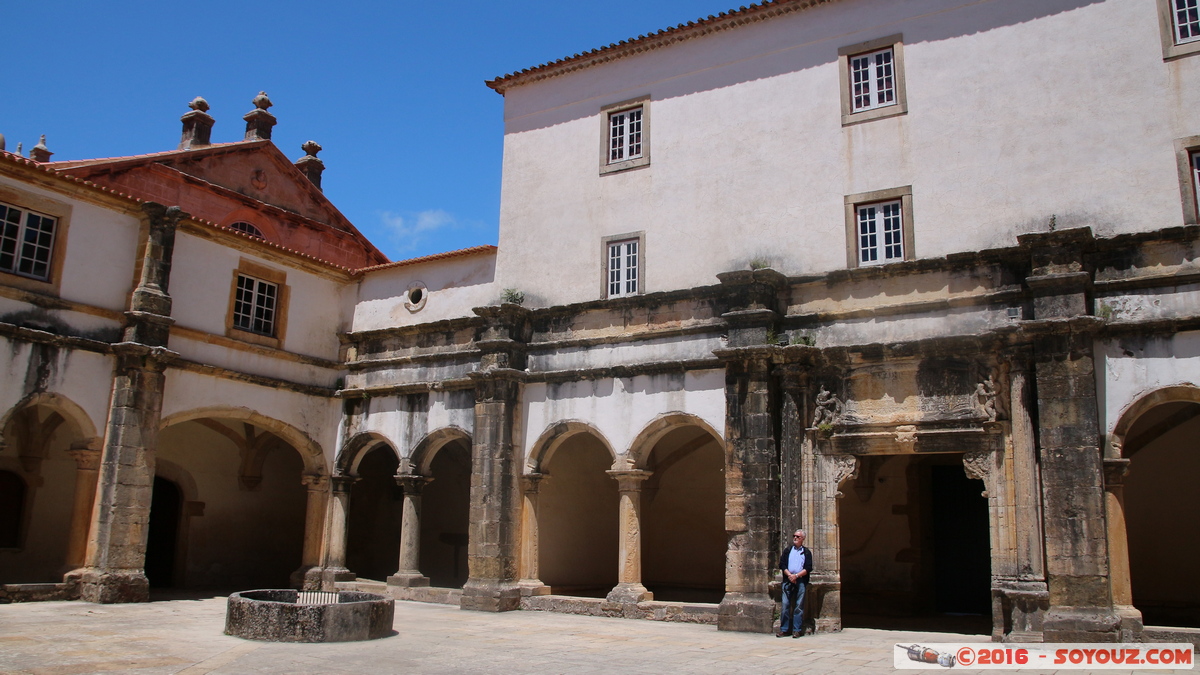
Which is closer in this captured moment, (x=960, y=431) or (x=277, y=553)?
(x=960, y=431)

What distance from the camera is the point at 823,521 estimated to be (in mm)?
13383

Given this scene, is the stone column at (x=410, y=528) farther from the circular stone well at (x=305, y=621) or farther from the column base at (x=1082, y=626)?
the column base at (x=1082, y=626)

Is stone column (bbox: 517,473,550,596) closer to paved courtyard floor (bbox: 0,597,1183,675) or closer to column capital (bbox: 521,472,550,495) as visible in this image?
column capital (bbox: 521,472,550,495)

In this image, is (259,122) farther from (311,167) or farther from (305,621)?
(305,621)

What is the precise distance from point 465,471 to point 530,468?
5.22 meters

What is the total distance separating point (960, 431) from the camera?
12562 mm

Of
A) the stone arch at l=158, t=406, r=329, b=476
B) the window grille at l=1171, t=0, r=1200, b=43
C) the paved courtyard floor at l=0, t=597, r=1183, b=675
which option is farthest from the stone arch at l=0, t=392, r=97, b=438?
the window grille at l=1171, t=0, r=1200, b=43

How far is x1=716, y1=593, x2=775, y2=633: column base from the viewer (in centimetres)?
1281

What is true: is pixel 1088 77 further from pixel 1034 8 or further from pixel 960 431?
pixel 960 431

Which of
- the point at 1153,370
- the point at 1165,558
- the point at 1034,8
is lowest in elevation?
the point at 1165,558

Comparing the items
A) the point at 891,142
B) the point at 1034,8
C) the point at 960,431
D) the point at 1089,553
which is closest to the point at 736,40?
the point at 891,142

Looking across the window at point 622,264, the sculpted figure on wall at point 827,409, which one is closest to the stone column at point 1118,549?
the sculpted figure on wall at point 827,409

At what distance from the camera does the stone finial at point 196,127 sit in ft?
81.3

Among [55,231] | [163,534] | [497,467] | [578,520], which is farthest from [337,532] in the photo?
[55,231]
